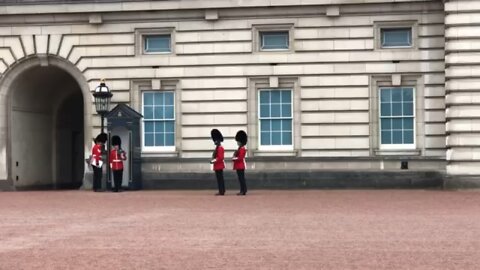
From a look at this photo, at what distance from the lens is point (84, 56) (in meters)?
24.6

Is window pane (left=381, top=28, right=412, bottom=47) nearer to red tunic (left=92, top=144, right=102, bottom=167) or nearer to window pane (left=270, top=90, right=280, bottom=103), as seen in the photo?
window pane (left=270, top=90, right=280, bottom=103)

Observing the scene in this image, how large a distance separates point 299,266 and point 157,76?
1653 cm

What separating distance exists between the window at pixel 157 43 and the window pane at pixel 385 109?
681cm

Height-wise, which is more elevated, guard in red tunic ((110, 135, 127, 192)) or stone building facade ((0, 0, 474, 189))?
stone building facade ((0, 0, 474, 189))

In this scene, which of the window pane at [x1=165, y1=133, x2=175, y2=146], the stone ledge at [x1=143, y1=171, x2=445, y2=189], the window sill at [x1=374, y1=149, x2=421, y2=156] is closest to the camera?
the stone ledge at [x1=143, y1=171, x2=445, y2=189]

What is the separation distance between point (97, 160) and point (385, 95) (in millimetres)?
8783

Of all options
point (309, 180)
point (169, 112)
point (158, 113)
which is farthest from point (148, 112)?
point (309, 180)

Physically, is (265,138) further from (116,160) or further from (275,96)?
(116,160)

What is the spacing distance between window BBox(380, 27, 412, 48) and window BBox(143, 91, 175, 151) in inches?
263

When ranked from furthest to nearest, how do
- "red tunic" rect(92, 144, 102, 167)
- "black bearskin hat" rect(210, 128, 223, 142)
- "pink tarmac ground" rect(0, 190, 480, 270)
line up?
"red tunic" rect(92, 144, 102, 167) → "black bearskin hat" rect(210, 128, 223, 142) → "pink tarmac ground" rect(0, 190, 480, 270)

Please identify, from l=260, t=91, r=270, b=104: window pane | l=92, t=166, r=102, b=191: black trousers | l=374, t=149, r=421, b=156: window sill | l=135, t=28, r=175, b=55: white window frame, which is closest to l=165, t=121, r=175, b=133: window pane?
l=135, t=28, r=175, b=55: white window frame

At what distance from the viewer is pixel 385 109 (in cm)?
2378

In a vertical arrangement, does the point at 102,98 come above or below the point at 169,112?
above

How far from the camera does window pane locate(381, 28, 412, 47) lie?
23734mm
